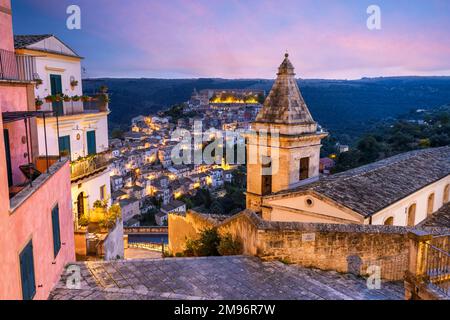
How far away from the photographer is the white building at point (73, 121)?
1428cm

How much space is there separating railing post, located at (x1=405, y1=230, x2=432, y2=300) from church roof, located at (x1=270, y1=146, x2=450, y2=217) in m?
4.79

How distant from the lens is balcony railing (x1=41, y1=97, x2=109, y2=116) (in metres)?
14.8

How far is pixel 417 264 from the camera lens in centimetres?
646

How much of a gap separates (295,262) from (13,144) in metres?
7.03

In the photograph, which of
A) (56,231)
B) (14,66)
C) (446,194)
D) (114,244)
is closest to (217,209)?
(446,194)

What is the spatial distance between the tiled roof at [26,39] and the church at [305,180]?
28.7 feet

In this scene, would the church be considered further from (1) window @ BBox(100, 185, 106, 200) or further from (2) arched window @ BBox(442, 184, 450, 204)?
(1) window @ BBox(100, 185, 106, 200)

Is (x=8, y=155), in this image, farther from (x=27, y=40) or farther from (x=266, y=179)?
(x=266, y=179)

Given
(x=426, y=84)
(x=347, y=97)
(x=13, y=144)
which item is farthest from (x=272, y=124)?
(x=426, y=84)

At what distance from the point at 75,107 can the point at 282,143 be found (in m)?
9.09

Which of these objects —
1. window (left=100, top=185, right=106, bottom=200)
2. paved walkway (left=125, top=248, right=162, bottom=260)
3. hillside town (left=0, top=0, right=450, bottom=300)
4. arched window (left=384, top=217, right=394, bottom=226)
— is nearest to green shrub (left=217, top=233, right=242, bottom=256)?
hillside town (left=0, top=0, right=450, bottom=300)

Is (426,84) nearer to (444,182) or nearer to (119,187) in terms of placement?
(119,187)

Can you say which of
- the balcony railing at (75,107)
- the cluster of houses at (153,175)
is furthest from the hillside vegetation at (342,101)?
the balcony railing at (75,107)

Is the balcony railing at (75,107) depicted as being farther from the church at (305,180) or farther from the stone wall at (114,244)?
the church at (305,180)
